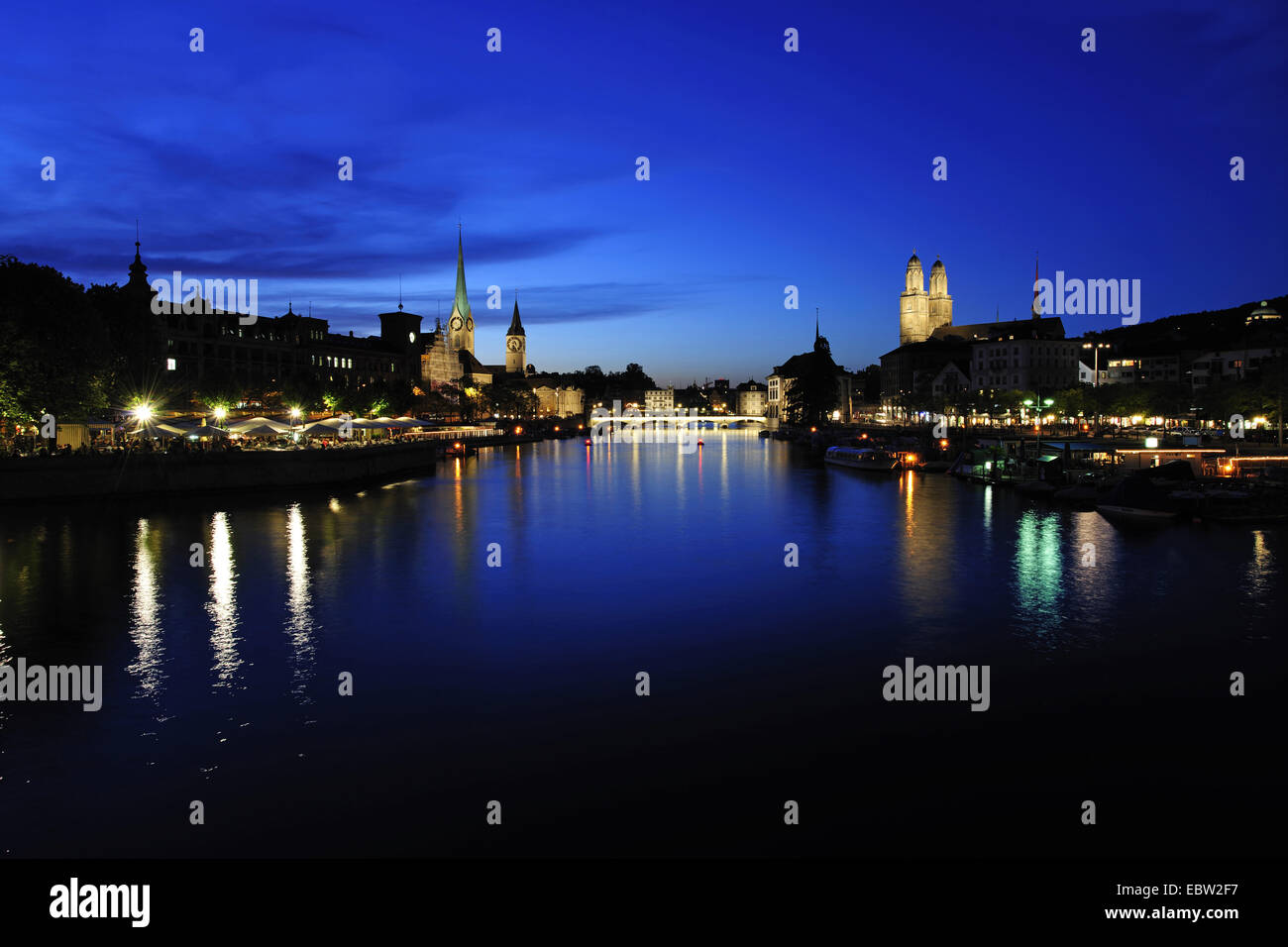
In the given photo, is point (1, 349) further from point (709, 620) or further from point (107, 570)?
point (709, 620)

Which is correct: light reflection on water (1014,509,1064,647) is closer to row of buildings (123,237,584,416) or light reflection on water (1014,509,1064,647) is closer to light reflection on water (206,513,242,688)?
light reflection on water (206,513,242,688)

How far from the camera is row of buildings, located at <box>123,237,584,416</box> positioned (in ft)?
261

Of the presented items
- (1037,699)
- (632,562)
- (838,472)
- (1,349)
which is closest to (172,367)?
(1,349)

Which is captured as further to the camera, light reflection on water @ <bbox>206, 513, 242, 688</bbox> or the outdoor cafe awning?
A: the outdoor cafe awning

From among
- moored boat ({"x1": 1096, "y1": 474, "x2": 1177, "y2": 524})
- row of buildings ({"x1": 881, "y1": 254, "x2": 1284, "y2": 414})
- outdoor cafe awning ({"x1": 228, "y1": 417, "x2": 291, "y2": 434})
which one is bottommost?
moored boat ({"x1": 1096, "y1": 474, "x2": 1177, "y2": 524})

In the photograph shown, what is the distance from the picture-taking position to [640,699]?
1825cm

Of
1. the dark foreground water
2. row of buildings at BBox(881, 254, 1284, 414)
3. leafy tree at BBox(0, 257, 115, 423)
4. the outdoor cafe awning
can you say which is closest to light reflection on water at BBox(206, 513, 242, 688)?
the dark foreground water

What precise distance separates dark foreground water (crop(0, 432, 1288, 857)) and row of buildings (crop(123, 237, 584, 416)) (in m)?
43.8

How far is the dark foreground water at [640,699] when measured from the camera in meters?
13.0

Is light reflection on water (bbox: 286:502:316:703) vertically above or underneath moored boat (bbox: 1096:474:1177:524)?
underneath

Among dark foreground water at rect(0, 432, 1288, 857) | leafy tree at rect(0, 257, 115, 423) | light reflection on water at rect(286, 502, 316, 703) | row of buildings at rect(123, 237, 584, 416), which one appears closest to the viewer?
dark foreground water at rect(0, 432, 1288, 857)

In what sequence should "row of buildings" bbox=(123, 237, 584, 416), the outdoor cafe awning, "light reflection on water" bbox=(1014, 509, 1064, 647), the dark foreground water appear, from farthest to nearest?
"row of buildings" bbox=(123, 237, 584, 416) < the outdoor cafe awning < "light reflection on water" bbox=(1014, 509, 1064, 647) < the dark foreground water

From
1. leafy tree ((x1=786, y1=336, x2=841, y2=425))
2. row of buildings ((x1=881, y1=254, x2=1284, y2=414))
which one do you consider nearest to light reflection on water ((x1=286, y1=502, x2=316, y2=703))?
leafy tree ((x1=786, y1=336, x2=841, y2=425))
